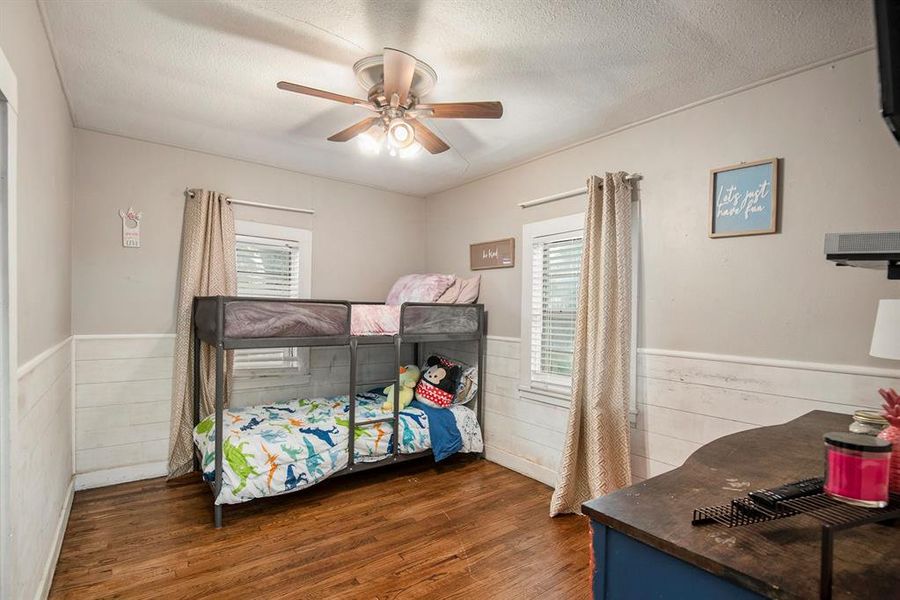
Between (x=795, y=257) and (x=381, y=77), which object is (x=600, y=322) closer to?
(x=795, y=257)

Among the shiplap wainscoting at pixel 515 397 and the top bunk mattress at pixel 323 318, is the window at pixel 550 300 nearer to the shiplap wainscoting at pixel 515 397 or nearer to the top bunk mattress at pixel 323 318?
the shiplap wainscoting at pixel 515 397

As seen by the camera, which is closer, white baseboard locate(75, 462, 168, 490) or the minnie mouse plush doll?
white baseboard locate(75, 462, 168, 490)

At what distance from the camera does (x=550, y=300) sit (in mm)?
3482

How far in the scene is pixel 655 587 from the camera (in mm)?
908

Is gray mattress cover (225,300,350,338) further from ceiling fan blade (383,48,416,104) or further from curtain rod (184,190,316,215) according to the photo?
ceiling fan blade (383,48,416,104)

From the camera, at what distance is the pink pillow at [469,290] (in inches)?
157

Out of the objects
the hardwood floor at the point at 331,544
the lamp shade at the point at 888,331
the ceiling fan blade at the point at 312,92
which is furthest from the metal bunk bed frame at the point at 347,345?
the lamp shade at the point at 888,331

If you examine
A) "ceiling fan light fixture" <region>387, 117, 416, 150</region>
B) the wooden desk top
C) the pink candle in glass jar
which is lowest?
the wooden desk top

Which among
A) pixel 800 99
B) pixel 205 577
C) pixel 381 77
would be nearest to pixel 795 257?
pixel 800 99

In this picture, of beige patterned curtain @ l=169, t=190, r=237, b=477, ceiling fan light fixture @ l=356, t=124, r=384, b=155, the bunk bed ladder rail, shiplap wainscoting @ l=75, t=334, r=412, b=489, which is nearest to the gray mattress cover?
the bunk bed ladder rail

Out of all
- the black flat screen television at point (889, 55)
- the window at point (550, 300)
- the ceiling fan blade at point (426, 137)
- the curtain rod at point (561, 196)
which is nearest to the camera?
the black flat screen television at point (889, 55)

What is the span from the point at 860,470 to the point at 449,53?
6.81 ft

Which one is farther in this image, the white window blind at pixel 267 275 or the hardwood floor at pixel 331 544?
the white window blind at pixel 267 275

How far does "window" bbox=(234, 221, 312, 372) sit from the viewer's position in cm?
374
